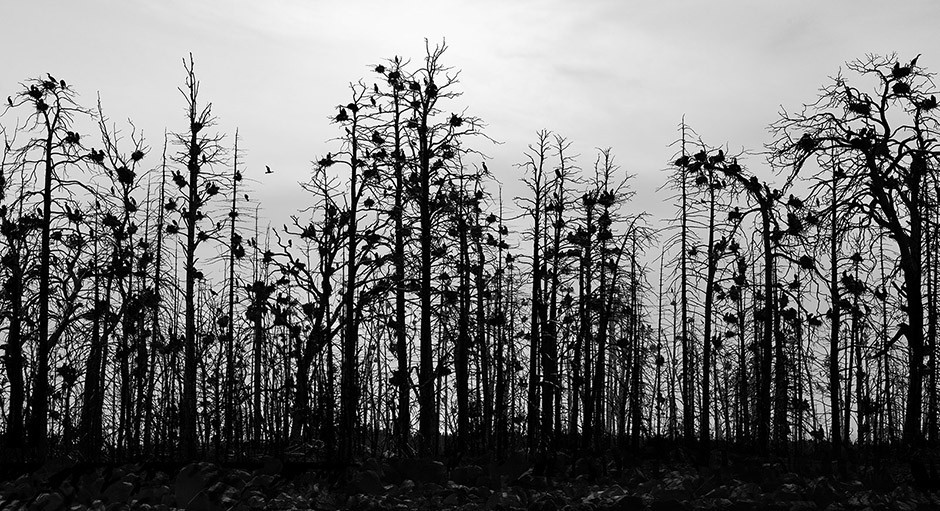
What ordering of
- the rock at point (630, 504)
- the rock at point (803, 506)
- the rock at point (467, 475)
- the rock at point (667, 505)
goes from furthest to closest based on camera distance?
the rock at point (467, 475) → the rock at point (630, 504) → the rock at point (667, 505) → the rock at point (803, 506)

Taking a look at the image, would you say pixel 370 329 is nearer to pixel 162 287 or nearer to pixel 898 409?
pixel 162 287

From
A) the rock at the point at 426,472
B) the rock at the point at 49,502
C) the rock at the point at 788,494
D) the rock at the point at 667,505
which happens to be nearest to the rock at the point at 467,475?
the rock at the point at 426,472

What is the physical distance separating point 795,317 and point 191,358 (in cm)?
1550

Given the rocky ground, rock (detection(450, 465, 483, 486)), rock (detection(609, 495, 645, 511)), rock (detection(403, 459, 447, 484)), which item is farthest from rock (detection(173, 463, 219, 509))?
rock (detection(609, 495, 645, 511))

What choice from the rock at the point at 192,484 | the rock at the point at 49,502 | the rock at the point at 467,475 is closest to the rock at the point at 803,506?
the rock at the point at 467,475

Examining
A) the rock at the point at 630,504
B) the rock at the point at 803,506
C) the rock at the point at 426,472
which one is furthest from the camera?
the rock at the point at 426,472

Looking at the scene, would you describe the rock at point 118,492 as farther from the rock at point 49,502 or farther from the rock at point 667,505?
the rock at point 667,505

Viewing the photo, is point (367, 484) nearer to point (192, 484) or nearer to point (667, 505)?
point (192, 484)

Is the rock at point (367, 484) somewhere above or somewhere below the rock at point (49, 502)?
above

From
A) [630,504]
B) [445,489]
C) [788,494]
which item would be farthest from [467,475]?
[788,494]

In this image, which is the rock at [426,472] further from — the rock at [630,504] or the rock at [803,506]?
the rock at [803,506]

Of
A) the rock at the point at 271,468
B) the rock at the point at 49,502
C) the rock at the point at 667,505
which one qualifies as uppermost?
the rock at the point at 271,468


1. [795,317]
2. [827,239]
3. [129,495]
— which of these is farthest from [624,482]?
[795,317]

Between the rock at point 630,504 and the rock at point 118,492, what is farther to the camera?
the rock at point 118,492
